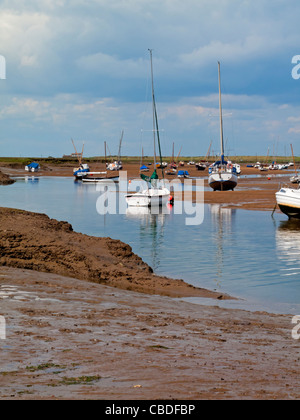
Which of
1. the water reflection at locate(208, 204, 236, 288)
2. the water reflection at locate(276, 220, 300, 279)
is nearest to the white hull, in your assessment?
the water reflection at locate(208, 204, 236, 288)

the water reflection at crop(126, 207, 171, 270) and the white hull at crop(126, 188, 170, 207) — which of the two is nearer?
the water reflection at crop(126, 207, 171, 270)

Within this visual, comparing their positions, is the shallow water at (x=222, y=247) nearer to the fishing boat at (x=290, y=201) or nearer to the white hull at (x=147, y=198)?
the fishing boat at (x=290, y=201)

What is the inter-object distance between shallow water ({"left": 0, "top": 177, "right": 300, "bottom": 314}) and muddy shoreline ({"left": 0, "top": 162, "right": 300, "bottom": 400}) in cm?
231

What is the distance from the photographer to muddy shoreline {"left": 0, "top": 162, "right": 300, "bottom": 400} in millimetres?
7160

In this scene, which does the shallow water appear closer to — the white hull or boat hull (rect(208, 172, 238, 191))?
the white hull

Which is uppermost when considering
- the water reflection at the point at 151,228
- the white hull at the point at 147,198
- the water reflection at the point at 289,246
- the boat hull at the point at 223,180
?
the boat hull at the point at 223,180

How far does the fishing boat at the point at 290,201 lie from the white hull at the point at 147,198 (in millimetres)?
14773

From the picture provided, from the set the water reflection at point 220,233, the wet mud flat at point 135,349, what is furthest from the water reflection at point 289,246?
the wet mud flat at point 135,349

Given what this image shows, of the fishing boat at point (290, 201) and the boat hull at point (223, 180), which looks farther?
the boat hull at point (223, 180)

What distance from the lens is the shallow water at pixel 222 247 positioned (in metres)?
18.5

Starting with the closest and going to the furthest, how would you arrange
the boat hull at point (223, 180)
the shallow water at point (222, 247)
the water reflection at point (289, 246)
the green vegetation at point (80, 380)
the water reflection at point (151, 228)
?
the green vegetation at point (80, 380)
the shallow water at point (222, 247)
the water reflection at point (289, 246)
the water reflection at point (151, 228)
the boat hull at point (223, 180)

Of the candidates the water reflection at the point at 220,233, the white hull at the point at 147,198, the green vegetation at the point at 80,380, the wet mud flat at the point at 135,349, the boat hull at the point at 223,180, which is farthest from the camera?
the boat hull at the point at 223,180

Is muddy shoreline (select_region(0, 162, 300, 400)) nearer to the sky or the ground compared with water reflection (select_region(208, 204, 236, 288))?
nearer to the sky

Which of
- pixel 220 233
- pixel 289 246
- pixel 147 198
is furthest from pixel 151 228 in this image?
pixel 147 198
